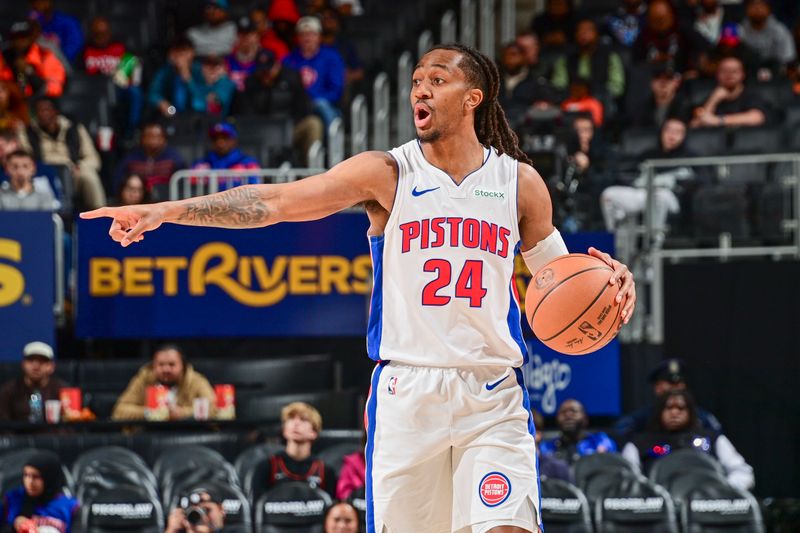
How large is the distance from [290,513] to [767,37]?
10072 mm

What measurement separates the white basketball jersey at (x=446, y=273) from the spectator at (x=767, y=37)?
41.6ft

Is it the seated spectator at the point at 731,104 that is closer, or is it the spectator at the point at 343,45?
the seated spectator at the point at 731,104

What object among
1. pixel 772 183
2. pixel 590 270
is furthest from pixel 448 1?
pixel 590 270

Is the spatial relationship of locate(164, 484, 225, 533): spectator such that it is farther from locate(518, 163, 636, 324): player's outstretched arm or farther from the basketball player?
locate(518, 163, 636, 324): player's outstretched arm

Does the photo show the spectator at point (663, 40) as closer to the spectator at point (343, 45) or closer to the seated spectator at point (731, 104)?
the seated spectator at point (731, 104)

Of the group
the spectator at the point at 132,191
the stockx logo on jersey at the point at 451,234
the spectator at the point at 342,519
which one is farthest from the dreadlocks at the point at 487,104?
the spectator at the point at 132,191

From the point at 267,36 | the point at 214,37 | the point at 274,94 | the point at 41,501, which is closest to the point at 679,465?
the point at 41,501

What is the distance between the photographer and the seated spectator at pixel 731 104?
15539 mm

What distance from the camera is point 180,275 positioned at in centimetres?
1347

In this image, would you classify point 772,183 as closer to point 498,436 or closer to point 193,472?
point 193,472

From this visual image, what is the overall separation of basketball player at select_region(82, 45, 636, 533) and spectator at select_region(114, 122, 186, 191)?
9296 millimetres

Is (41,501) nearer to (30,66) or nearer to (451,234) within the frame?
(451,234)

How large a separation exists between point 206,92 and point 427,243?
1197cm

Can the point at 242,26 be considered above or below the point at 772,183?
above
